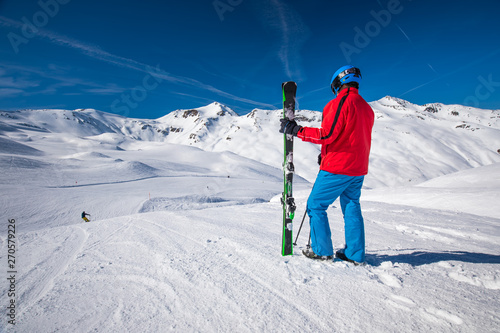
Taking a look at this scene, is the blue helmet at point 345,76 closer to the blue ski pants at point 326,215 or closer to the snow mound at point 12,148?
the blue ski pants at point 326,215

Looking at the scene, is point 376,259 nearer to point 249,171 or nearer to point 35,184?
point 35,184

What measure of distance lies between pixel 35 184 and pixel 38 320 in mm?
27523

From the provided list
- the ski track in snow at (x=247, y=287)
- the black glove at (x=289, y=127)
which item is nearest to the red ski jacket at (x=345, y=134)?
the black glove at (x=289, y=127)

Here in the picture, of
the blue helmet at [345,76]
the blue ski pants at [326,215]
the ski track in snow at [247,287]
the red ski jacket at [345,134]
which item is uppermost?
the blue helmet at [345,76]

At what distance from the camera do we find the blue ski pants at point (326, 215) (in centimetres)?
265

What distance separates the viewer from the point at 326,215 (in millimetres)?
2715

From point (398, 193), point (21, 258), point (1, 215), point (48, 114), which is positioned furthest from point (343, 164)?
point (48, 114)

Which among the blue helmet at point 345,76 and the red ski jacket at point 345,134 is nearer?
the red ski jacket at point 345,134

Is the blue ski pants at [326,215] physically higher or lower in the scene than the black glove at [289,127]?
lower

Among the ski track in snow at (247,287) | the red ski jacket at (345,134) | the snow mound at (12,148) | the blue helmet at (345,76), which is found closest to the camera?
the ski track in snow at (247,287)

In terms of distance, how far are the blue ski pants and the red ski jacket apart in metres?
0.13

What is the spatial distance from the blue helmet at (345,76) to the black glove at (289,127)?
0.80 metres

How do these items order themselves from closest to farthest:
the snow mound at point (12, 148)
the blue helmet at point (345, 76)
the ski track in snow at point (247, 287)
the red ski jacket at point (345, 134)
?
the ski track in snow at point (247, 287) → the red ski jacket at point (345, 134) → the blue helmet at point (345, 76) → the snow mound at point (12, 148)

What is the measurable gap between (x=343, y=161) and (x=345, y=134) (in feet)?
1.08
